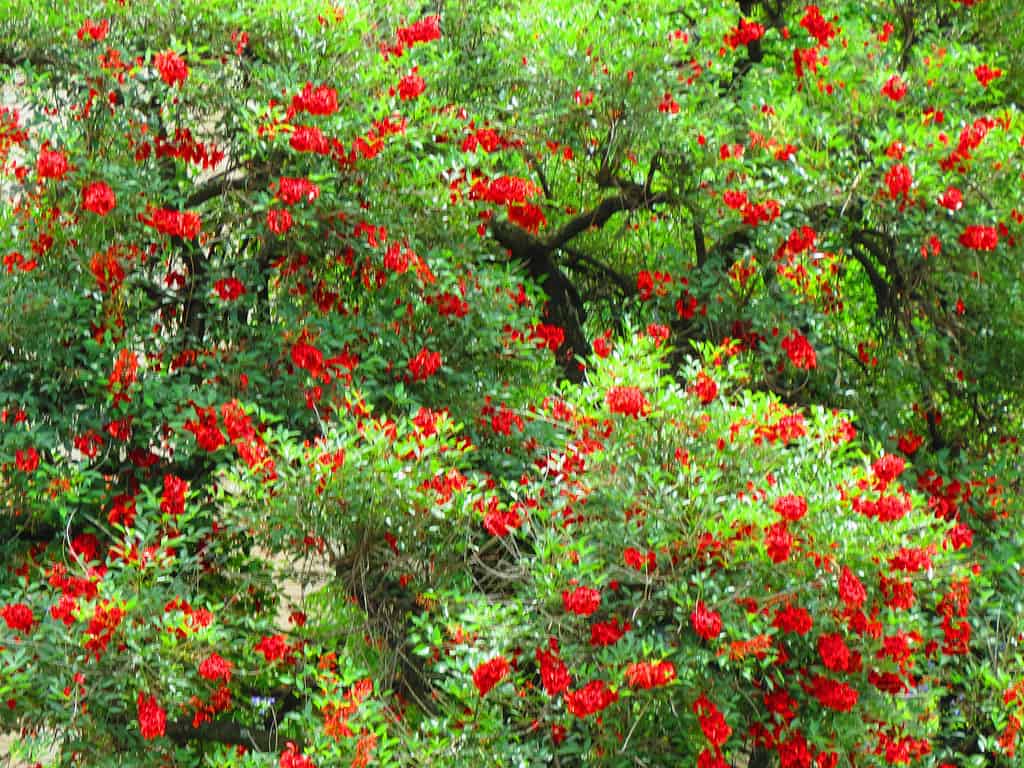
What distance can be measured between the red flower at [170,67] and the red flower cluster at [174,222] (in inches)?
21.8

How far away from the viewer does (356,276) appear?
6773 mm

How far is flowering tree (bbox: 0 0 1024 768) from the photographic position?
17.5ft

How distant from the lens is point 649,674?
194 inches

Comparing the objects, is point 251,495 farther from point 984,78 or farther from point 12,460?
point 984,78

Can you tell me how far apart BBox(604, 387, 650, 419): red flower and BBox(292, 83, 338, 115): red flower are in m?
1.87

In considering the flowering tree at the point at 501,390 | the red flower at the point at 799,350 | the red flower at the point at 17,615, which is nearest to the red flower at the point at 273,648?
the flowering tree at the point at 501,390

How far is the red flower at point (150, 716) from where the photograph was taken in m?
5.50

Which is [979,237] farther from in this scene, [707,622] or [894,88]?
[707,622]

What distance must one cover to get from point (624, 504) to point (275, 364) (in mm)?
1993

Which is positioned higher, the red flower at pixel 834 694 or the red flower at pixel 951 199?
the red flower at pixel 951 199

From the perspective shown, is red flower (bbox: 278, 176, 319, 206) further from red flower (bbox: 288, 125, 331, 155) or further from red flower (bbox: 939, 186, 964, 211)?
red flower (bbox: 939, 186, 964, 211)

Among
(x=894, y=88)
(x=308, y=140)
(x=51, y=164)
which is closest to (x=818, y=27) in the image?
(x=894, y=88)

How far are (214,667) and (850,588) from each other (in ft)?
7.54

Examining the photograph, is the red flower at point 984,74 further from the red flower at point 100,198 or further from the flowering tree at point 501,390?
the red flower at point 100,198
